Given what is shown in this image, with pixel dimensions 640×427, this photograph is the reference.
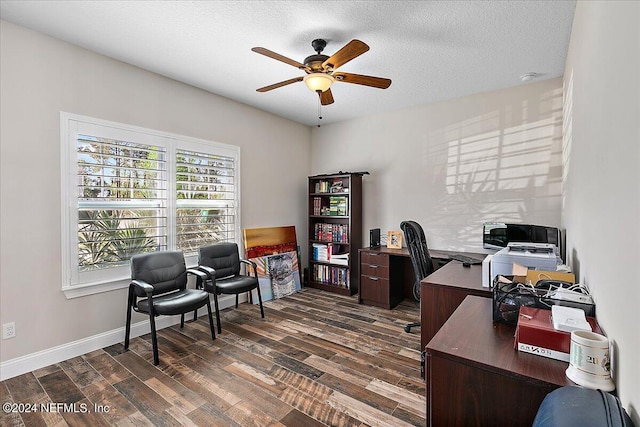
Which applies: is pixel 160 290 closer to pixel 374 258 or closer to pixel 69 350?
pixel 69 350

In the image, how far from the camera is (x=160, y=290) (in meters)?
2.95

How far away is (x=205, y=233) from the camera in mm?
3785

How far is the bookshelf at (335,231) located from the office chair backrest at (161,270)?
2.20 meters

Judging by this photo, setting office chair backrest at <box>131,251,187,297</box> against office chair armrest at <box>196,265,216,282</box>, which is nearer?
office chair backrest at <box>131,251,187,297</box>

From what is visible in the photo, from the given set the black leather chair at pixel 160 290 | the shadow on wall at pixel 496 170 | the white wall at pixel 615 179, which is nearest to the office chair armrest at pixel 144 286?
the black leather chair at pixel 160 290

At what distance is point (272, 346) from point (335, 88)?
2.89m

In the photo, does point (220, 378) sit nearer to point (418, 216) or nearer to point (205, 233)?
point (205, 233)

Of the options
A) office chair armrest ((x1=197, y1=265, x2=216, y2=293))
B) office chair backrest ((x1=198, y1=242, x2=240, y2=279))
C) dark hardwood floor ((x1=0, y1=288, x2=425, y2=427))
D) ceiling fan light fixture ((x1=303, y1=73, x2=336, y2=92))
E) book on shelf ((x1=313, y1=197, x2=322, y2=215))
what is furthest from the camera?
book on shelf ((x1=313, y1=197, x2=322, y2=215))

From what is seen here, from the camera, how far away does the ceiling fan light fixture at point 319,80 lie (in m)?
2.54

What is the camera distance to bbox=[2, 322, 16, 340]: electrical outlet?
2357 millimetres

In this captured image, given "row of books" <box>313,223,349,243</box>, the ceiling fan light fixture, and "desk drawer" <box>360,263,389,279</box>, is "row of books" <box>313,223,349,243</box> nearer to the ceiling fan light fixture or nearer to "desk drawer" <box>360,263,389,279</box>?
"desk drawer" <box>360,263,389,279</box>

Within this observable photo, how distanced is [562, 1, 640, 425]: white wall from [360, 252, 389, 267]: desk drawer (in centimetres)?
233

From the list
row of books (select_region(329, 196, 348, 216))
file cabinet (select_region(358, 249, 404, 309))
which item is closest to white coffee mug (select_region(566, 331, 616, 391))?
file cabinet (select_region(358, 249, 404, 309))

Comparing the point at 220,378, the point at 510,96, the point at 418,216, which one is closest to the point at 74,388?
the point at 220,378
